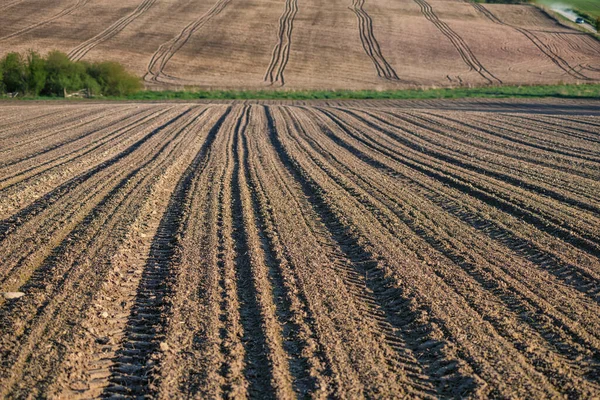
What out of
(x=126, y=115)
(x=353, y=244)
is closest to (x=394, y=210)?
(x=353, y=244)

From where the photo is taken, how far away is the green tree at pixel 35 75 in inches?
1585

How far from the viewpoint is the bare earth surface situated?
53.2 m

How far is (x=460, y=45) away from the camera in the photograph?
64.3 m

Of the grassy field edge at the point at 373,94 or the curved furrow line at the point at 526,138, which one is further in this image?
the grassy field edge at the point at 373,94

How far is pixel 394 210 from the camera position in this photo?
11.8m

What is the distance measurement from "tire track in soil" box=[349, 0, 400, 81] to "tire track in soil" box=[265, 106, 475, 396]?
45326 mm

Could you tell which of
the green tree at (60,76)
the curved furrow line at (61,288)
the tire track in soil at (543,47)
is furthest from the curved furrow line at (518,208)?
the tire track in soil at (543,47)

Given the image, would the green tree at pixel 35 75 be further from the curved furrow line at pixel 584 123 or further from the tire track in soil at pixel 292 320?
the tire track in soil at pixel 292 320

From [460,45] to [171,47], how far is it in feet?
91.8

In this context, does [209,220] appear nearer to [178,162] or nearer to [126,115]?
[178,162]

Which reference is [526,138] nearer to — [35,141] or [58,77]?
[35,141]

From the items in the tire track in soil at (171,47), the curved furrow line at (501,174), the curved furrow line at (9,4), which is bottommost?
the curved furrow line at (501,174)

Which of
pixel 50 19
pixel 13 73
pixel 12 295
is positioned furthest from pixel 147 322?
pixel 50 19

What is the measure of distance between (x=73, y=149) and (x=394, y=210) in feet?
34.1
